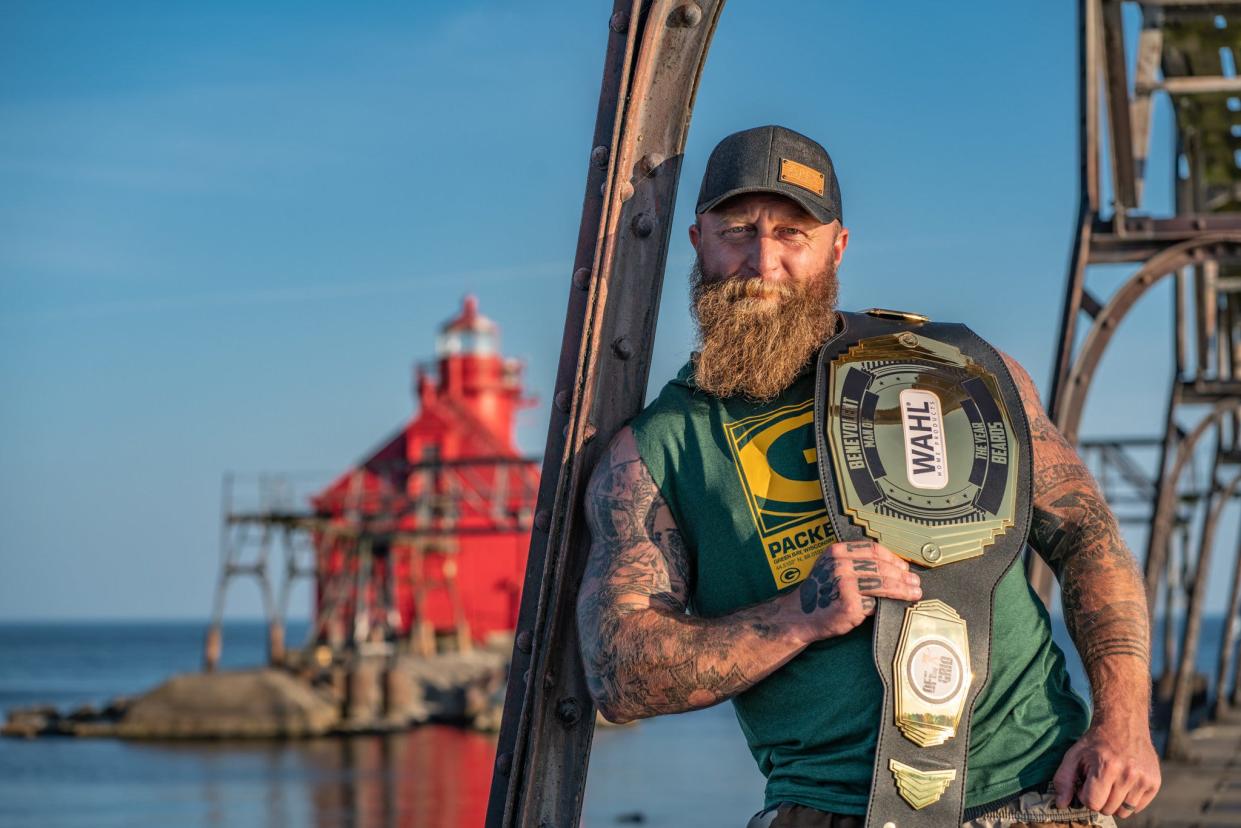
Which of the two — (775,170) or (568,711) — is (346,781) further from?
(775,170)

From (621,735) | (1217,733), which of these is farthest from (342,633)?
(1217,733)

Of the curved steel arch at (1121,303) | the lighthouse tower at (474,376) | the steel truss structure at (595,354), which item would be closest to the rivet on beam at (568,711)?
the steel truss structure at (595,354)

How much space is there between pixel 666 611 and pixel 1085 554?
2.43 feet

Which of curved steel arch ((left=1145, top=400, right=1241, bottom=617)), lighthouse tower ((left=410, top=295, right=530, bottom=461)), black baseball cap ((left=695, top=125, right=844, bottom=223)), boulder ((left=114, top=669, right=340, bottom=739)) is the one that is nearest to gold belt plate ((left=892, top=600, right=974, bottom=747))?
black baseball cap ((left=695, top=125, right=844, bottom=223))

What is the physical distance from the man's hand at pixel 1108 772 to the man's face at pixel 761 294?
77 centimetres

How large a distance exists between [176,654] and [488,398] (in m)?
68.1

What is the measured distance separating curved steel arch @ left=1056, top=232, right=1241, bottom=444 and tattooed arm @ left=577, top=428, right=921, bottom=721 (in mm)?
4344

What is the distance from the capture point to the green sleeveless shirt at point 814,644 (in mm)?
2529

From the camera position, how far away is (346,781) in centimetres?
2448

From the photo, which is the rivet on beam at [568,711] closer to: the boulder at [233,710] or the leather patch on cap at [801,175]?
the leather patch on cap at [801,175]

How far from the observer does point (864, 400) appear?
106 inches

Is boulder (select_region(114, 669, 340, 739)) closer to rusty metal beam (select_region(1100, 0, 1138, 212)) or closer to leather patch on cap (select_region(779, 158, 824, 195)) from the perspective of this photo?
rusty metal beam (select_region(1100, 0, 1138, 212))

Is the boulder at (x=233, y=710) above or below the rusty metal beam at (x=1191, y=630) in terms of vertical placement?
below

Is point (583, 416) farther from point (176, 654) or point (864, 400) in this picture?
point (176, 654)
